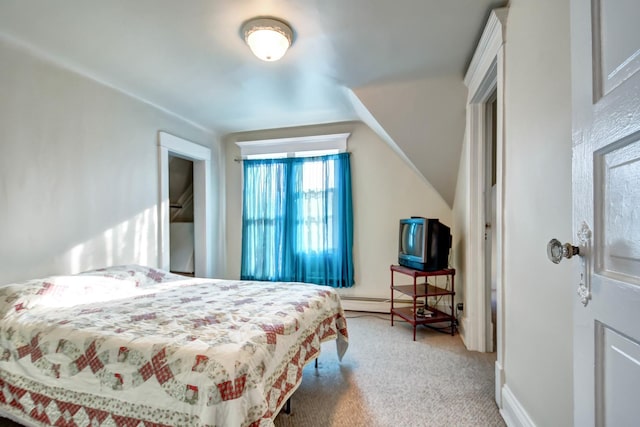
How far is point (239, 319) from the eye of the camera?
5.22 ft

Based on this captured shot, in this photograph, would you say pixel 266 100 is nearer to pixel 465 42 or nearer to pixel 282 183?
pixel 282 183

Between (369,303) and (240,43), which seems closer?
(240,43)

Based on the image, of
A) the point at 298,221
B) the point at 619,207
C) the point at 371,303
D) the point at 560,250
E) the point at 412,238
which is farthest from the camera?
the point at 298,221

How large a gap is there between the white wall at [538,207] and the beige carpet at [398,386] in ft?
1.22

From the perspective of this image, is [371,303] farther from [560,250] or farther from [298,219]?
[560,250]

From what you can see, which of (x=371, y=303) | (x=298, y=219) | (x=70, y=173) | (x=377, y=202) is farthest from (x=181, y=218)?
(x=371, y=303)

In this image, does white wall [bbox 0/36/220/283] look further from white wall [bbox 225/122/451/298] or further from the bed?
white wall [bbox 225/122/451/298]

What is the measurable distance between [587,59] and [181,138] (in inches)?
145

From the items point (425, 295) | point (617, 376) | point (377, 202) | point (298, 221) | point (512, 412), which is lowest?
point (512, 412)

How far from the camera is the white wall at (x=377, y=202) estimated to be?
12.5 feet

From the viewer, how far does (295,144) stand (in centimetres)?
416

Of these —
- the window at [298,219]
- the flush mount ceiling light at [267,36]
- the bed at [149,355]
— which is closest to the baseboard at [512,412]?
the bed at [149,355]

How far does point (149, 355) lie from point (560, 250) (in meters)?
1.43

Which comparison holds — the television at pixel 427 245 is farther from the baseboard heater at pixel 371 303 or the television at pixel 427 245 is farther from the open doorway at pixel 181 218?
the open doorway at pixel 181 218
